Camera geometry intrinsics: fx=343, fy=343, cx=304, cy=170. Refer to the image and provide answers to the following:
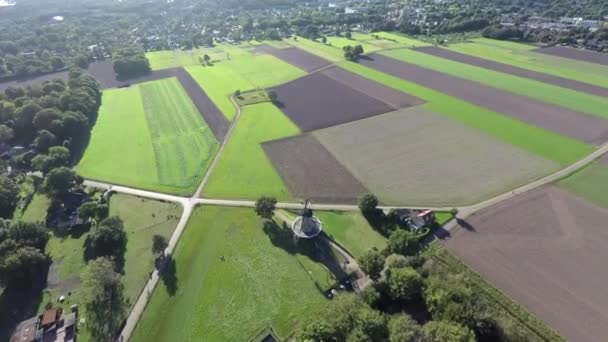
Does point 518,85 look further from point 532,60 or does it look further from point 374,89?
point 374,89

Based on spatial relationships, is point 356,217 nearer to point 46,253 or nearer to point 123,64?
point 46,253

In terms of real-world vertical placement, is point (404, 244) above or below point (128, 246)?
above

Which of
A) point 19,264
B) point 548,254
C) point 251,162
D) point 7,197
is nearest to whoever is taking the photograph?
point 19,264

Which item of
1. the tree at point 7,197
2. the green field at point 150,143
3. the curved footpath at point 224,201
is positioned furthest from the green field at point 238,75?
the tree at point 7,197

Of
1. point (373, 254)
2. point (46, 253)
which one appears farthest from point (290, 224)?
point (46, 253)

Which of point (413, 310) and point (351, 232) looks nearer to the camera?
point (413, 310)

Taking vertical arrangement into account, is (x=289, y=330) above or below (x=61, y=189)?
below

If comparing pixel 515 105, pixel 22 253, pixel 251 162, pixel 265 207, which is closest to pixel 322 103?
pixel 251 162

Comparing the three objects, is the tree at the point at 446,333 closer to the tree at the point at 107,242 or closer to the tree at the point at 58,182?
the tree at the point at 107,242
